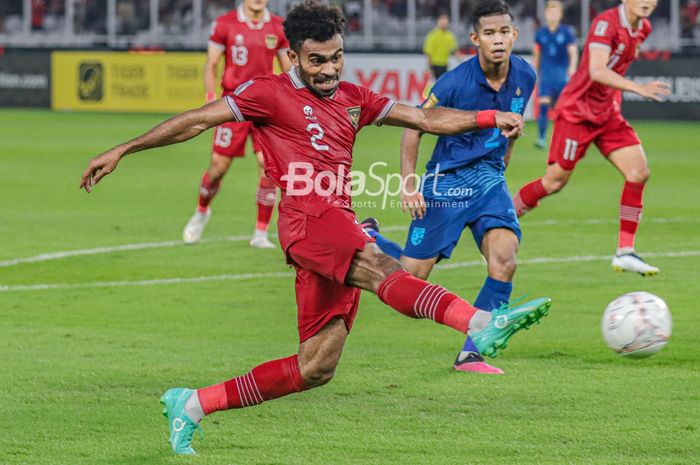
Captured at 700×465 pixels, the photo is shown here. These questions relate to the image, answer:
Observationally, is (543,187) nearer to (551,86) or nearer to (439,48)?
(551,86)

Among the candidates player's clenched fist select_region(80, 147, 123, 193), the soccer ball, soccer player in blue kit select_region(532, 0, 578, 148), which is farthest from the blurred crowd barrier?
player's clenched fist select_region(80, 147, 123, 193)

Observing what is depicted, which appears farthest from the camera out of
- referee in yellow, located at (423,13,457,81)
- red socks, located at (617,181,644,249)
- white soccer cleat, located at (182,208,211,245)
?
referee in yellow, located at (423,13,457,81)

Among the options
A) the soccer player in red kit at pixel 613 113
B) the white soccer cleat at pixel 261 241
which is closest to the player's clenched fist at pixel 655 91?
the soccer player in red kit at pixel 613 113

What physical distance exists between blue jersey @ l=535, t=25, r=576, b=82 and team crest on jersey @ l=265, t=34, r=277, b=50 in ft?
37.0

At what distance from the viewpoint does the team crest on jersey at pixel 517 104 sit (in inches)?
298

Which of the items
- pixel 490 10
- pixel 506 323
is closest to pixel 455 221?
pixel 490 10

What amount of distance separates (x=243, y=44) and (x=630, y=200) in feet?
13.8

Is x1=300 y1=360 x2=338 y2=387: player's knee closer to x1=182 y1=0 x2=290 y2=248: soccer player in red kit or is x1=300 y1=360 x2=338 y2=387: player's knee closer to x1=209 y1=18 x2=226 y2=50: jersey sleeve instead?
x1=182 y1=0 x2=290 y2=248: soccer player in red kit

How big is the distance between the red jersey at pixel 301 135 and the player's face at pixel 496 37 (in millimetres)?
1840

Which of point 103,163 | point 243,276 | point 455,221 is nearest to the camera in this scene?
point 103,163

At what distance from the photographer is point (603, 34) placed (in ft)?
33.9

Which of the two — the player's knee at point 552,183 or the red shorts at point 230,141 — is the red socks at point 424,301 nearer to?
the player's knee at point 552,183

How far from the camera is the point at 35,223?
1362 centimetres

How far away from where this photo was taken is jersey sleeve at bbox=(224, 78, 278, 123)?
561 centimetres
